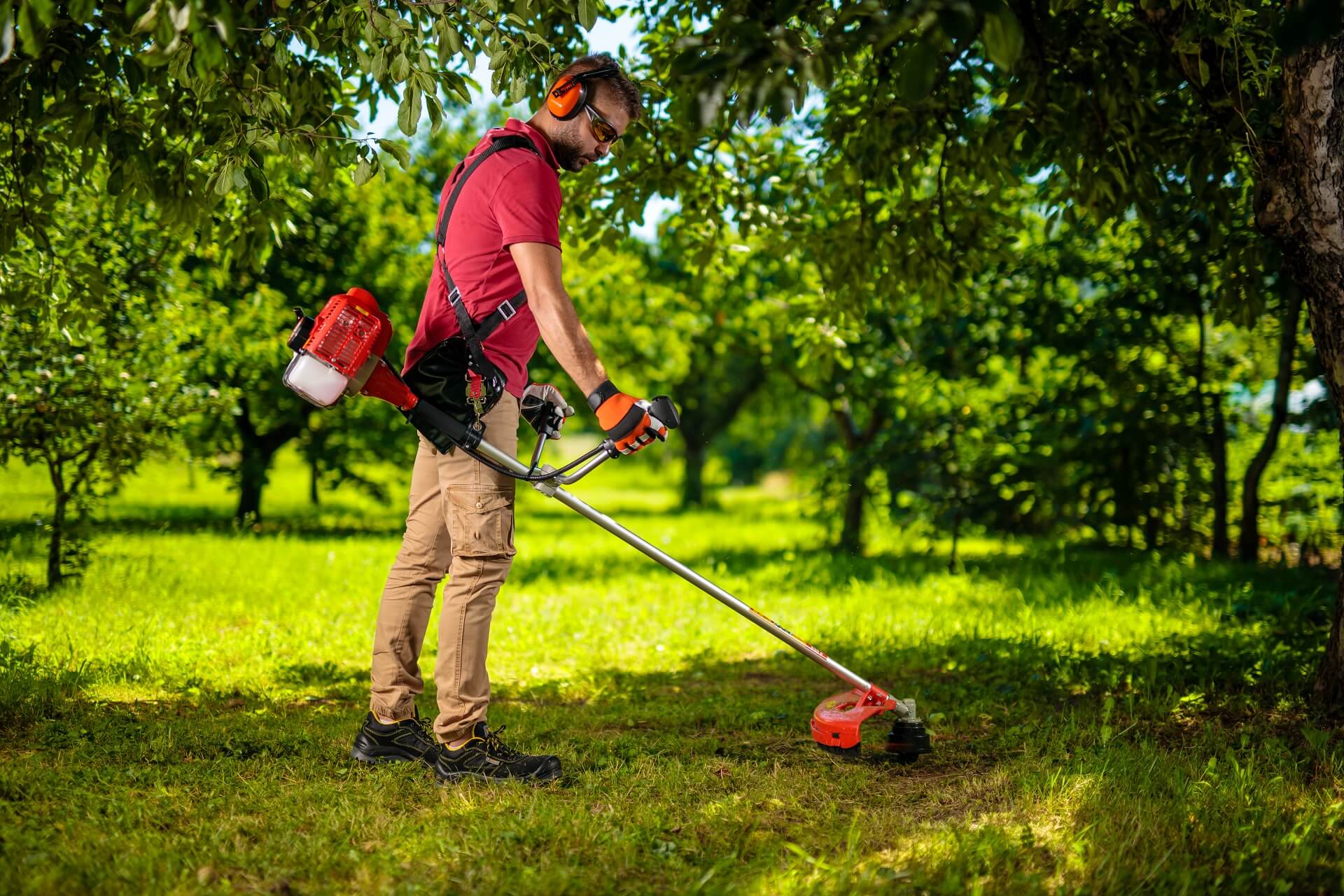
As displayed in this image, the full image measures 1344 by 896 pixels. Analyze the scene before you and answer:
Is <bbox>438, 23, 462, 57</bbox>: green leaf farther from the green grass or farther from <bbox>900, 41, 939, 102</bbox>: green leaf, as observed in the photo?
the green grass

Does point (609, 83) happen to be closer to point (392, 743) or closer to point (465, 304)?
point (465, 304)

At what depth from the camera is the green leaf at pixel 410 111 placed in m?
3.69

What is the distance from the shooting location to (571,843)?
303 cm

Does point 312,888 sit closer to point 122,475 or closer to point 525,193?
point 525,193

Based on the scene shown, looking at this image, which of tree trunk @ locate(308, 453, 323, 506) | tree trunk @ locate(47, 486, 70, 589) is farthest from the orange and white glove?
tree trunk @ locate(308, 453, 323, 506)

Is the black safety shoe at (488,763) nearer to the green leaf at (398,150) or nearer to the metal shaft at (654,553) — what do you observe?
the metal shaft at (654,553)

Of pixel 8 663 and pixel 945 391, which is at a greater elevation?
pixel 945 391

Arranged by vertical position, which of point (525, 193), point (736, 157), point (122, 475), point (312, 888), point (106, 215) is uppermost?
point (736, 157)

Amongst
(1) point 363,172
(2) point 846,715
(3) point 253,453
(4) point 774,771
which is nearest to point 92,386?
(1) point 363,172

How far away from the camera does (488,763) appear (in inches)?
142

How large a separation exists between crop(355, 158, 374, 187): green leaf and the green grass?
2139 millimetres

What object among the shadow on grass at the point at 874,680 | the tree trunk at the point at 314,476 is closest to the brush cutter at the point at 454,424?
the shadow on grass at the point at 874,680

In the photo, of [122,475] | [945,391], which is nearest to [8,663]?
[122,475]

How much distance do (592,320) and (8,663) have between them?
10.8m
